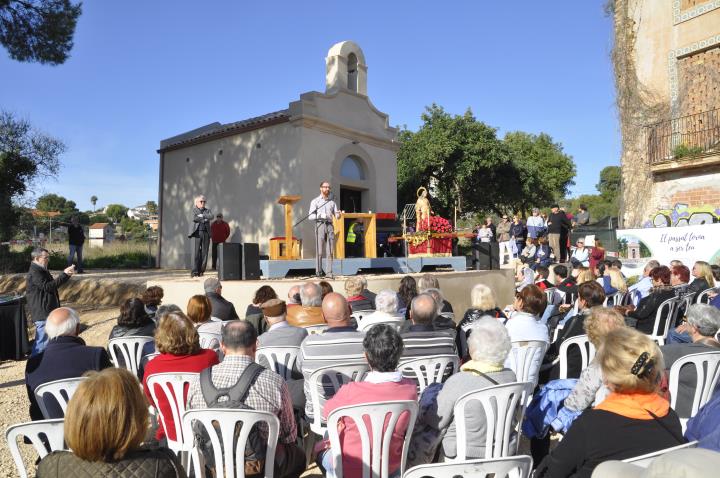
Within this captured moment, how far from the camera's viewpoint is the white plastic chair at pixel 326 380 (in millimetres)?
3115

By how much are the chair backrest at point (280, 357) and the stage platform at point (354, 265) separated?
18.2 ft

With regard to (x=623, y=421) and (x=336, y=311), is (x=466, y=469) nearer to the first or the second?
(x=623, y=421)

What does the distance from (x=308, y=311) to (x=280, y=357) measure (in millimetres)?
997

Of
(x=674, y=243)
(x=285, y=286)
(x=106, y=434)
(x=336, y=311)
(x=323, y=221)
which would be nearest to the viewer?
(x=106, y=434)

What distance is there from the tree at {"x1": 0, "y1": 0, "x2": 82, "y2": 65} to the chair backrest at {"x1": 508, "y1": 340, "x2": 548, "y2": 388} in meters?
13.2

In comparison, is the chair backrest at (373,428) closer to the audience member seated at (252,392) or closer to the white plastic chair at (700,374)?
the audience member seated at (252,392)

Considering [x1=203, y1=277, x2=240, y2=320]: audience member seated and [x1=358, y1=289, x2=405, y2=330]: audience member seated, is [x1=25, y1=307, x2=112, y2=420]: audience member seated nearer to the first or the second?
[x1=358, y1=289, x2=405, y2=330]: audience member seated

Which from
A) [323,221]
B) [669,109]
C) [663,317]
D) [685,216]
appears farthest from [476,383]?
[669,109]

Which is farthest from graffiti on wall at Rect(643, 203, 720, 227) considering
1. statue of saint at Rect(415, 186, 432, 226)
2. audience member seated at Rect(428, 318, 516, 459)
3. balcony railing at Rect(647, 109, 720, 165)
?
audience member seated at Rect(428, 318, 516, 459)

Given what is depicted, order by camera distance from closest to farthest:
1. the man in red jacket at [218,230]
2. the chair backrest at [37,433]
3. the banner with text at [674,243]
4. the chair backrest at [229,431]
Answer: the chair backrest at [37,433] → the chair backrest at [229,431] → the banner with text at [674,243] → the man in red jacket at [218,230]

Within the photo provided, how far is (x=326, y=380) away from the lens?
10.5 feet

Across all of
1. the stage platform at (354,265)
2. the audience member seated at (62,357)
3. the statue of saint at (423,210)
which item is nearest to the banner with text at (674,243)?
the stage platform at (354,265)

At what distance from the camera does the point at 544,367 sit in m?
3.84

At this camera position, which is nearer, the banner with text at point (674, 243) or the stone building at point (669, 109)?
the banner with text at point (674, 243)
